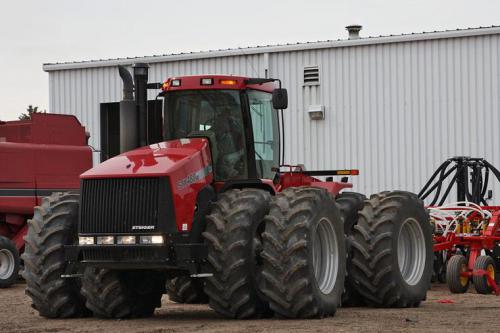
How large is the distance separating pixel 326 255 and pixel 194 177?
6.41 ft

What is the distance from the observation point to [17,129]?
21938mm

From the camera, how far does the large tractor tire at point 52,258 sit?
12711 mm

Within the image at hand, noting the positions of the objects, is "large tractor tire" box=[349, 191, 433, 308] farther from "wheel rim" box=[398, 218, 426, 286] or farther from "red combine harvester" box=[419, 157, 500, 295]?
"red combine harvester" box=[419, 157, 500, 295]

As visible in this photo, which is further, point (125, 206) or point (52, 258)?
point (52, 258)

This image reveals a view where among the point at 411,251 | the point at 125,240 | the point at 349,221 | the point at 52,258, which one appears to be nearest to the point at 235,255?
the point at 125,240

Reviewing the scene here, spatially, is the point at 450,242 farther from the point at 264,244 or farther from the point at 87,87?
the point at 87,87

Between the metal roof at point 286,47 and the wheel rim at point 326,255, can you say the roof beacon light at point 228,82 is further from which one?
the metal roof at point 286,47

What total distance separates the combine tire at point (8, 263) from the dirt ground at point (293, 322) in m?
5.54

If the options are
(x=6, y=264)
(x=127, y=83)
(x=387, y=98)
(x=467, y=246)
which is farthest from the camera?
(x=387, y=98)

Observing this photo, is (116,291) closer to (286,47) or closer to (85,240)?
(85,240)

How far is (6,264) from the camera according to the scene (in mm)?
20688

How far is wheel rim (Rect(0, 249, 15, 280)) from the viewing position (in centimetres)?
2062

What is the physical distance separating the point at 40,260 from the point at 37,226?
41 centimetres

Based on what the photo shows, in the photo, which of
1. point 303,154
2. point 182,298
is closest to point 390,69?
point 303,154
